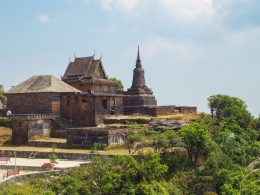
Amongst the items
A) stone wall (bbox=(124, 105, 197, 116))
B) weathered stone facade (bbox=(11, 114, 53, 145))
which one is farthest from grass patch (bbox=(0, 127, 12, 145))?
stone wall (bbox=(124, 105, 197, 116))

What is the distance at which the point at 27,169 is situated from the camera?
102 ft

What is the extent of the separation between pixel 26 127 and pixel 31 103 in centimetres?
664

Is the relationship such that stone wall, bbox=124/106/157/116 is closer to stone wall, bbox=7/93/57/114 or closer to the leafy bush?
stone wall, bbox=7/93/57/114

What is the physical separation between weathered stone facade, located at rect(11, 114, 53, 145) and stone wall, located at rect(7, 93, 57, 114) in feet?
13.0

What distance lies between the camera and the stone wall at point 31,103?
4766cm

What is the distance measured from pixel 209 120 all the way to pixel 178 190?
53.4 feet

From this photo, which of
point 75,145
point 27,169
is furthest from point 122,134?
point 27,169

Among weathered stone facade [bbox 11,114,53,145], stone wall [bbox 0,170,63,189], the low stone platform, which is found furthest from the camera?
weathered stone facade [bbox 11,114,53,145]

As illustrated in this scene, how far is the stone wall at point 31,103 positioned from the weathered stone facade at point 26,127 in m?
3.96

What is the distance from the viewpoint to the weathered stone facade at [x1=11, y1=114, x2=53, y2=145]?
1666 inches

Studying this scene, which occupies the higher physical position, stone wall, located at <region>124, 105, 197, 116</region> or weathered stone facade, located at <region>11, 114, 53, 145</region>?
stone wall, located at <region>124, 105, 197, 116</region>

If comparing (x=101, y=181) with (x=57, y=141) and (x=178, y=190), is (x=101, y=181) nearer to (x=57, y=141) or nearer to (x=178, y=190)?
(x=178, y=190)

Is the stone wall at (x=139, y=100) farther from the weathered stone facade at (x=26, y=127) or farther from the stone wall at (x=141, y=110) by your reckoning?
the weathered stone facade at (x=26, y=127)

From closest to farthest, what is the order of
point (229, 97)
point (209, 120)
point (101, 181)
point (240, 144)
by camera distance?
point (101, 181) → point (240, 144) → point (209, 120) → point (229, 97)
